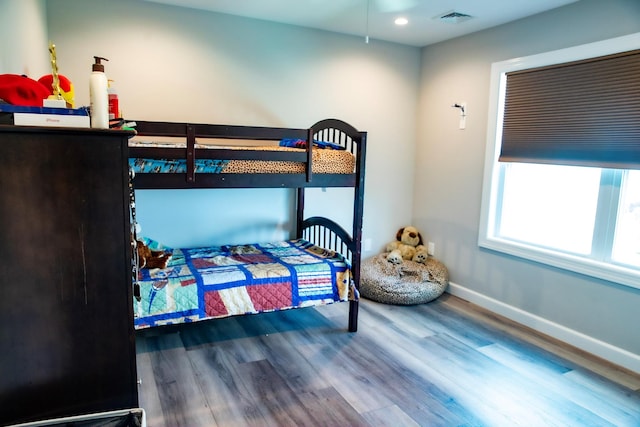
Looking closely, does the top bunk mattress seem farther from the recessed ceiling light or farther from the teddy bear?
the teddy bear

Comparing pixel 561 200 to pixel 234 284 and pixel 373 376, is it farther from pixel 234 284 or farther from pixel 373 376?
pixel 234 284

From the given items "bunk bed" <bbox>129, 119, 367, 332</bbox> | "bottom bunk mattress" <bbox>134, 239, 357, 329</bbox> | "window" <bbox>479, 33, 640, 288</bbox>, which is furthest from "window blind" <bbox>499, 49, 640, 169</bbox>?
"bottom bunk mattress" <bbox>134, 239, 357, 329</bbox>

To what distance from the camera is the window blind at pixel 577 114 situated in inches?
98.0

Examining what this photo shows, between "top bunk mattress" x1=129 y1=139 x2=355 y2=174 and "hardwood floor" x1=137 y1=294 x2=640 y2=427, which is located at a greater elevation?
"top bunk mattress" x1=129 y1=139 x2=355 y2=174

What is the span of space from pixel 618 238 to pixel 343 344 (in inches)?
72.2

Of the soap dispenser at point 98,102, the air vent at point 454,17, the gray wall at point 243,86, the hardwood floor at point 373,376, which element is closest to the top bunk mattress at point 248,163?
the gray wall at point 243,86

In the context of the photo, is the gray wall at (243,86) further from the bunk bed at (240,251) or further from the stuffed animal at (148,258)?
the stuffed animal at (148,258)

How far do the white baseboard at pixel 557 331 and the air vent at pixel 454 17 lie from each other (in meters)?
2.15

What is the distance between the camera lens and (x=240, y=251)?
3.17 metres

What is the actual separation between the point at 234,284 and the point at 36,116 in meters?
1.45

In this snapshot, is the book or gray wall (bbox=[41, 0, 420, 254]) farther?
gray wall (bbox=[41, 0, 420, 254])

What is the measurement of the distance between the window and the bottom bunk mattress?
1.40 metres

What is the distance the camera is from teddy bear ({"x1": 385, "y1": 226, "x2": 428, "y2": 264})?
3902mm

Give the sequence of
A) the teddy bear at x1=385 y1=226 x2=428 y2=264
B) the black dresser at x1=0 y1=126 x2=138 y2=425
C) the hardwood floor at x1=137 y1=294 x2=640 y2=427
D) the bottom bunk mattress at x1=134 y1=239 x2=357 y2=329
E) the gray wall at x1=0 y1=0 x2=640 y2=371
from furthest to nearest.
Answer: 1. the teddy bear at x1=385 y1=226 x2=428 y2=264
2. the gray wall at x1=0 y1=0 x2=640 y2=371
3. the bottom bunk mattress at x1=134 y1=239 x2=357 y2=329
4. the hardwood floor at x1=137 y1=294 x2=640 y2=427
5. the black dresser at x1=0 y1=126 x2=138 y2=425
